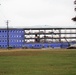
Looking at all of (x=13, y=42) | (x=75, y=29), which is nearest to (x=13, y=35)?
(x=13, y=42)

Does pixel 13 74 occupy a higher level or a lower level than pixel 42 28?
lower

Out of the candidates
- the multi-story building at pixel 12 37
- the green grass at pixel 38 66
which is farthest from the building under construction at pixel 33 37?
the green grass at pixel 38 66

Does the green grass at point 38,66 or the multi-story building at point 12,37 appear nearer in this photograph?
the green grass at point 38,66

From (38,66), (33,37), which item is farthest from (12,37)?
(38,66)

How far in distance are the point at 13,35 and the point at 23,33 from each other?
4820 millimetres

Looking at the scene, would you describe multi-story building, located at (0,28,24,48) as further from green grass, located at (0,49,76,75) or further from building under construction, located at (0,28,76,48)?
green grass, located at (0,49,76,75)

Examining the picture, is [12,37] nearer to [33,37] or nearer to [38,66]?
[33,37]

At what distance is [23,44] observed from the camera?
150250mm

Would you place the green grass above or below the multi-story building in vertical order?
below

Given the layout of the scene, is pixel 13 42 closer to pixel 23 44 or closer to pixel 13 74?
pixel 23 44

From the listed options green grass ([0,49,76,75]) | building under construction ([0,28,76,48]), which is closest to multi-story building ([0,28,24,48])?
building under construction ([0,28,76,48])

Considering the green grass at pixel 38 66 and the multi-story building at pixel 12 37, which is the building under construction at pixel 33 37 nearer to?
the multi-story building at pixel 12 37

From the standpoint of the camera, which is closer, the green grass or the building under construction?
the green grass
